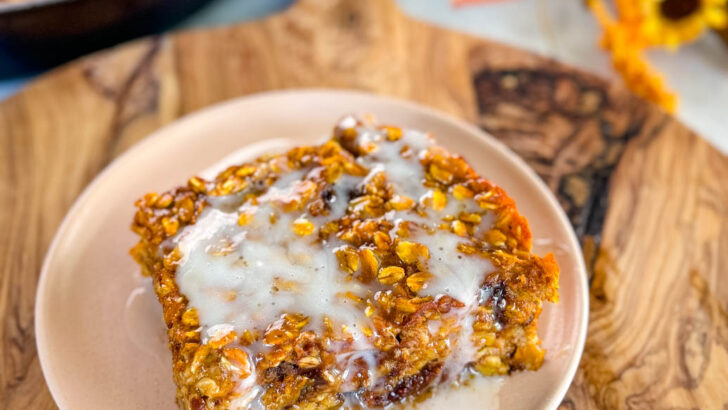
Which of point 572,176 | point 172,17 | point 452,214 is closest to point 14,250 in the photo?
point 452,214

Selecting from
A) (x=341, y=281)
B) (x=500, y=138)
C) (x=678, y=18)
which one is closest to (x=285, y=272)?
(x=341, y=281)

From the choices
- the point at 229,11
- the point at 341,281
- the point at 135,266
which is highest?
the point at 341,281

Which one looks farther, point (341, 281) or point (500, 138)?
point (500, 138)

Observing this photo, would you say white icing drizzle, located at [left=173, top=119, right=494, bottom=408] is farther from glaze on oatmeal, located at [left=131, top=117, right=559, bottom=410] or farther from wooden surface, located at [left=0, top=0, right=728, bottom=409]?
wooden surface, located at [left=0, top=0, right=728, bottom=409]

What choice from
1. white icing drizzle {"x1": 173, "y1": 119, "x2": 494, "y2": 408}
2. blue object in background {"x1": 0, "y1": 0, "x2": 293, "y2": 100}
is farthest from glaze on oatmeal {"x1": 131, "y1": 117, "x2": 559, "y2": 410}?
blue object in background {"x1": 0, "y1": 0, "x2": 293, "y2": 100}

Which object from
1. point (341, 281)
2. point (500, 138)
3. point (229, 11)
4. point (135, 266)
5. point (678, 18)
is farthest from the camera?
point (229, 11)

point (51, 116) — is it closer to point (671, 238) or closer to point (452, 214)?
point (452, 214)

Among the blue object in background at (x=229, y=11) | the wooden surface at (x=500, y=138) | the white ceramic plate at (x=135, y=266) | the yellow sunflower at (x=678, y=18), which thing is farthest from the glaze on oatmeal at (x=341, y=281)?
the blue object in background at (x=229, y=11)

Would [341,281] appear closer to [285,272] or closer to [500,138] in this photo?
[285,272]
